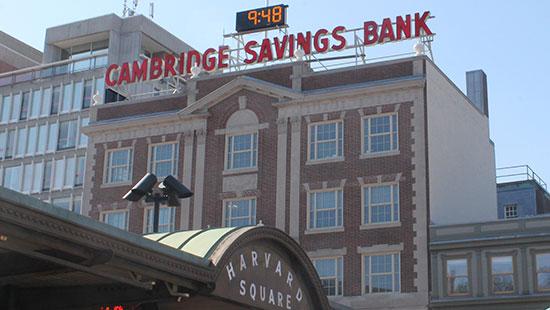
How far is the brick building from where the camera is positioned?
4506 cm

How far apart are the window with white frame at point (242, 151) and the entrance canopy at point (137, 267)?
1122 inches

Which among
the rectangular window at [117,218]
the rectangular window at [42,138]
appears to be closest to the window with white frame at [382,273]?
the rectangular window at [117,218]

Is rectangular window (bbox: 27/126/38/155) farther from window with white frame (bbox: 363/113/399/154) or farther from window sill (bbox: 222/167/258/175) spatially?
window with white frame (bbox: 363/113/399/154)

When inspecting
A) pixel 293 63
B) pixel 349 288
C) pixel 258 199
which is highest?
pixel 293 63

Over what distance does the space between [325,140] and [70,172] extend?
31692 millimetres

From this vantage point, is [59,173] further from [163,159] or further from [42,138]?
[163,159]

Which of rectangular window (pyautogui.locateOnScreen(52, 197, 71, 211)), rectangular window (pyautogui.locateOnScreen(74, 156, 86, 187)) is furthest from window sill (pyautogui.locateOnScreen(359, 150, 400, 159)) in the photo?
rectangular window (pyautogui.locateOnScreen(52, 197, 71, 211))

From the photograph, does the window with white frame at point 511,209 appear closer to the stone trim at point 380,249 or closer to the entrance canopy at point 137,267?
the stone trim at point 380,249

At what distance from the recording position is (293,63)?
49688mm

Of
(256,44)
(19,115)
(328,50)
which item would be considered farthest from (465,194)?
(19,115)

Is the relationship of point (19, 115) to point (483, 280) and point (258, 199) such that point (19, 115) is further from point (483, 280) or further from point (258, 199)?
point (483, 280)

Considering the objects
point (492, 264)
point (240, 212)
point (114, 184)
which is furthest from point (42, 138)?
point (492, 264)

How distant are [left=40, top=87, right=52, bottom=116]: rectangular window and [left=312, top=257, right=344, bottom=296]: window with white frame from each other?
37258mm

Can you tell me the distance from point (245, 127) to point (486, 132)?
1455cm
